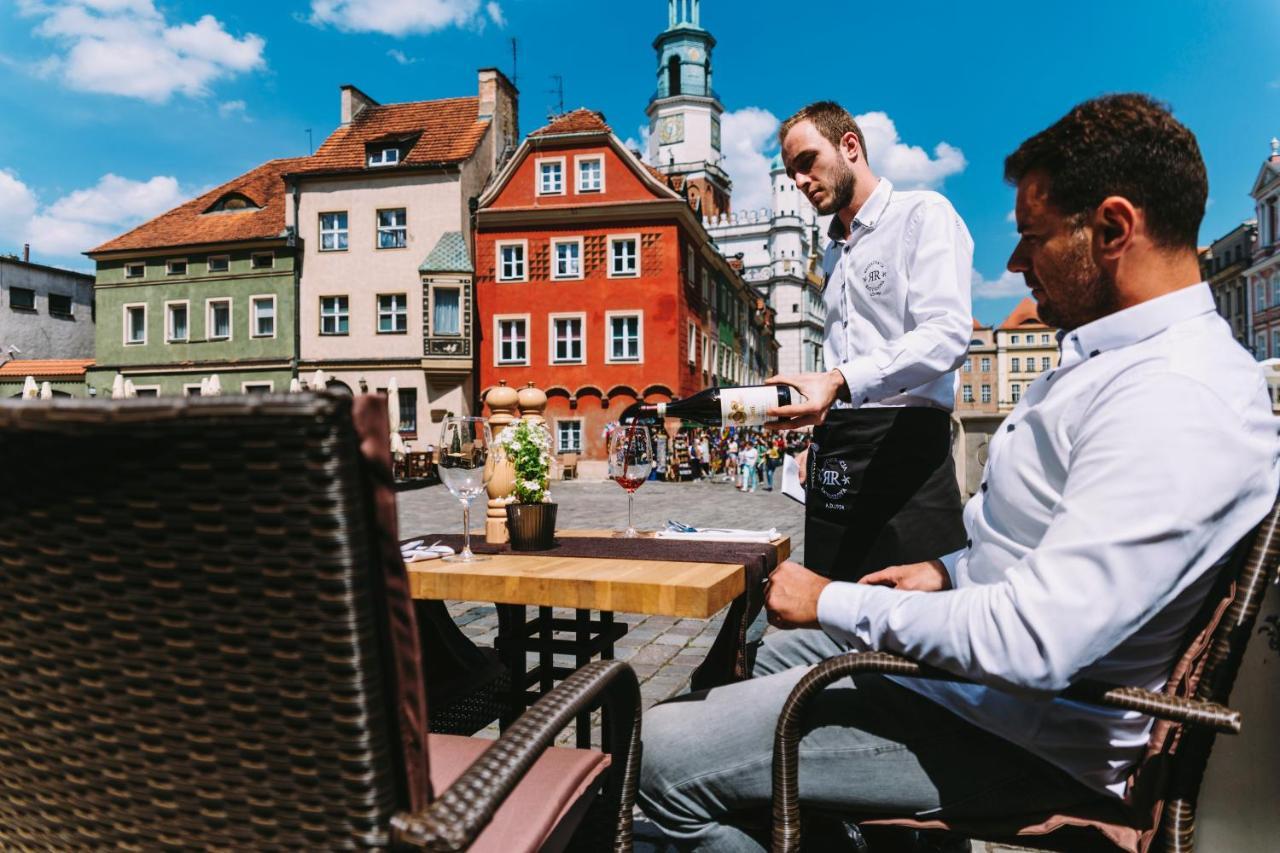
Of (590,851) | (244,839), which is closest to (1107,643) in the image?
(590,851)

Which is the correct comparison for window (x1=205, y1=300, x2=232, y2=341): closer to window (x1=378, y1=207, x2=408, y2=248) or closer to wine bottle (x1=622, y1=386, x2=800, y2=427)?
window (x1=378, y1=207, x2=408, y2=248)

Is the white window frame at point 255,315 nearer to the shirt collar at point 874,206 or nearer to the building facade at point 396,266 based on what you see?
the building facade at point 396,266

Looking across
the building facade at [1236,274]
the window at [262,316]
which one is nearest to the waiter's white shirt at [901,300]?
the window at [262,316]

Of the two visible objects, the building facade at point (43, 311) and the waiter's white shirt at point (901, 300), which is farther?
the building facade at point (43, 311)

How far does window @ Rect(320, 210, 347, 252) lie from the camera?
3116cm

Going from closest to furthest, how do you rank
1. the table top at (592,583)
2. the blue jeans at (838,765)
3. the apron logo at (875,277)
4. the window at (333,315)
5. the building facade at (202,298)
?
the blue jeans at (838,765) < the table top at (592,583) < the apron logo at (875,277) < the window at (333,315) < the building facade at (202,298)

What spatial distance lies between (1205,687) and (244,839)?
1.50 metres

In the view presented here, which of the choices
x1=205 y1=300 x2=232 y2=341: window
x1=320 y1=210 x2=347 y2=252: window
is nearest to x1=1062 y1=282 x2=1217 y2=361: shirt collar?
x1=320 y1=210 x2=347 y2=252: window

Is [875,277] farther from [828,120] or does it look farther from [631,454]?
[631,454]

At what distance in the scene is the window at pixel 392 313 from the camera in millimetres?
30484

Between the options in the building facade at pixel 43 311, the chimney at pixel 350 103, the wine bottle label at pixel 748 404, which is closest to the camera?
the wine bottle label at pixel 748 404

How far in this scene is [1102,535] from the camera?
4.47 ft

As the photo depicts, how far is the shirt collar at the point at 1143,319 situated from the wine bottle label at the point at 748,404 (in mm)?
946

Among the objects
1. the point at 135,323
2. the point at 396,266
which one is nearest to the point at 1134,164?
the point at 396,266
